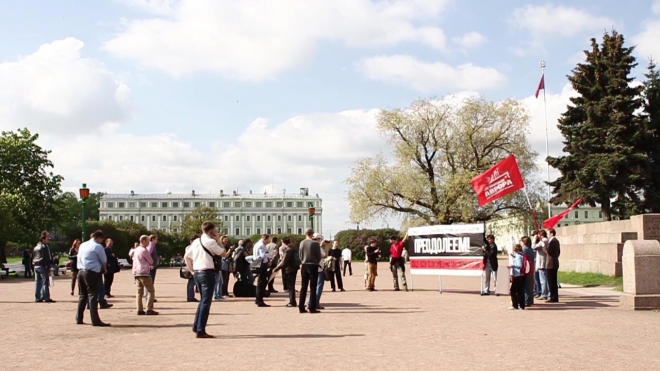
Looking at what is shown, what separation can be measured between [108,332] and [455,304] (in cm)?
857

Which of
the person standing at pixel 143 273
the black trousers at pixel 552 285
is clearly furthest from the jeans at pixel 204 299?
the black trousers at pixel 552 285

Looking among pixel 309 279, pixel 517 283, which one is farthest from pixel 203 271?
pixel 517 283

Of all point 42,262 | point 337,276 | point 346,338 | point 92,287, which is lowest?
point 346,338

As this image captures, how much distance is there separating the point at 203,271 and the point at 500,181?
45.3 feet

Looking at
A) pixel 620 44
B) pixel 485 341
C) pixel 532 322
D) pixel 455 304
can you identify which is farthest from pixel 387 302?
pixel 620 44

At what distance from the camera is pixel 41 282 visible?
18234 millimetres

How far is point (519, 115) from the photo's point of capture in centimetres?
5016

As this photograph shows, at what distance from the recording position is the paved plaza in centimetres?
854

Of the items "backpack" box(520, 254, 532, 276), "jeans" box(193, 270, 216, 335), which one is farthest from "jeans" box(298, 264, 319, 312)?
"backpack" box(520, 254, 532, 276)

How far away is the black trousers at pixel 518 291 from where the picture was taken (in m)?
15.3

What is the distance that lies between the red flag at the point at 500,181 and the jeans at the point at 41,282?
42.7 feet

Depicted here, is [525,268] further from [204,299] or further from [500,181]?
[204,299]

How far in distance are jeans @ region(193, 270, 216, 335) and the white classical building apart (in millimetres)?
153450

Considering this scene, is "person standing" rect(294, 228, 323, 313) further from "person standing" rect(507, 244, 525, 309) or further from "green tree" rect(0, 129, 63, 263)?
"green tree" rect(0, 129, 63, 263)
